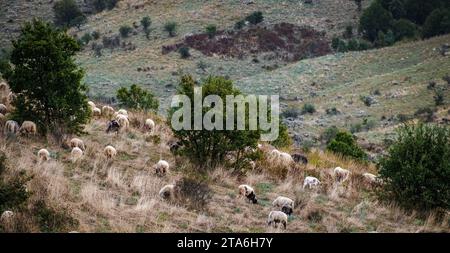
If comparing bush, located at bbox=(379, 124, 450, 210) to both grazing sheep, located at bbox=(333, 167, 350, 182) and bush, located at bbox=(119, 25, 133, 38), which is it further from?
bush, located at bbox=(119, 25, 133, 38)

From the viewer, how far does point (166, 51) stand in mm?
56438

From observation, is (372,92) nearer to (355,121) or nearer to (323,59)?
(355,121)

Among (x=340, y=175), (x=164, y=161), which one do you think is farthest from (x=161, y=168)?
(x=340, y=175)

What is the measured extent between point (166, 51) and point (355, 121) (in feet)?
83.6

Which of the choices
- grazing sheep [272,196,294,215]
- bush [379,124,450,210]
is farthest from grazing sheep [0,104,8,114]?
bush [379,124,450,210]

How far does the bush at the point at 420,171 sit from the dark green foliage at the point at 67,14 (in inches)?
2461

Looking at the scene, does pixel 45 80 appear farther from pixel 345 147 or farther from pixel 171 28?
pixel 171 28

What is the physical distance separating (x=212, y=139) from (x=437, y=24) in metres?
50.5

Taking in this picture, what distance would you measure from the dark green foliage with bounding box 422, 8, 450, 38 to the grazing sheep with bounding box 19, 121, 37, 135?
52134mm

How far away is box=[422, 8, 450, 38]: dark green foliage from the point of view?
5538 centimetres

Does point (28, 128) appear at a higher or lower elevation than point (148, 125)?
higher

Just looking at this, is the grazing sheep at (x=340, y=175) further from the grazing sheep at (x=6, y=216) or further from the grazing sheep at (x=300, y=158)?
the grazing sheep at (x=6, y=216)

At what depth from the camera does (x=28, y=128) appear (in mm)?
12016
